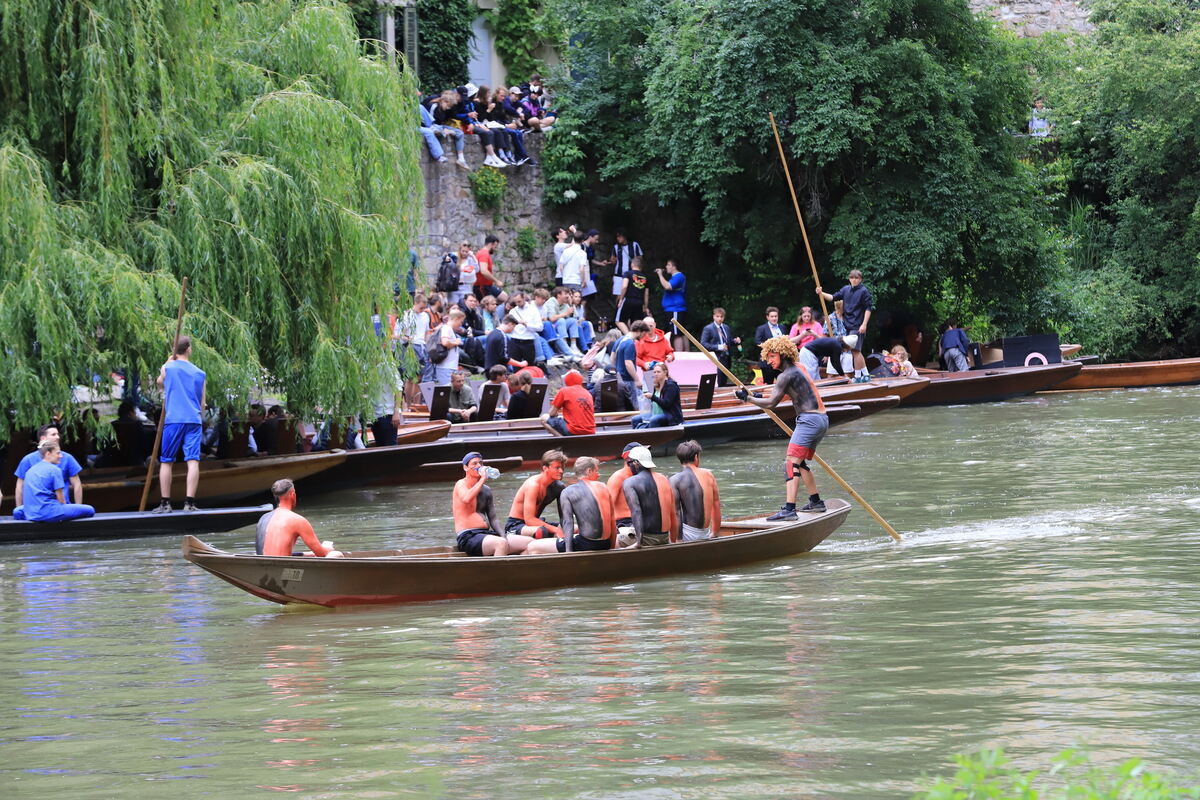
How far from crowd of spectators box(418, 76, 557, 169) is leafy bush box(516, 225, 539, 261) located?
1.20 metres

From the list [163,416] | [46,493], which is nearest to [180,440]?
[163,416]

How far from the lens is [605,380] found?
68.6 ft

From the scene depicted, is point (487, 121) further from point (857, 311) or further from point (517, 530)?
point (517, 530)

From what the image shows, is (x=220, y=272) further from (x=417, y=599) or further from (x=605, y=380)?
(x=605, y=380)

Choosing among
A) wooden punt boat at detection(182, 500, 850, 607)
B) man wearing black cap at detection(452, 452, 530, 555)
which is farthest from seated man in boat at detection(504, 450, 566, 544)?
wooden punt boat at detection(182, 500, 850, 607)

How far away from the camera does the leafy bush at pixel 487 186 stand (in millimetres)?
27719

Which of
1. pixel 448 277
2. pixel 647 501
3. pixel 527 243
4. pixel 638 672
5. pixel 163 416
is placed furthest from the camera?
pixel 527 243

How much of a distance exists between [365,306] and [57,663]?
6.89 meters

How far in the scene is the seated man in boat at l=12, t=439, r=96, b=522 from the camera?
41.5 feet

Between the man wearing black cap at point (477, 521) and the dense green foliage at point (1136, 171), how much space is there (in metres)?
20.0

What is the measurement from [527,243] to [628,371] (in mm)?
8293

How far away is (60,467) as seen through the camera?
1295 centimetres

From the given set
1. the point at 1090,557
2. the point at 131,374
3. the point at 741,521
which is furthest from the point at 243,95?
the point at 1090,557

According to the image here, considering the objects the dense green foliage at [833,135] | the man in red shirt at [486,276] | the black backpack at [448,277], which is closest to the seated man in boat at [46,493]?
Result: the black backpack at [448,277]
